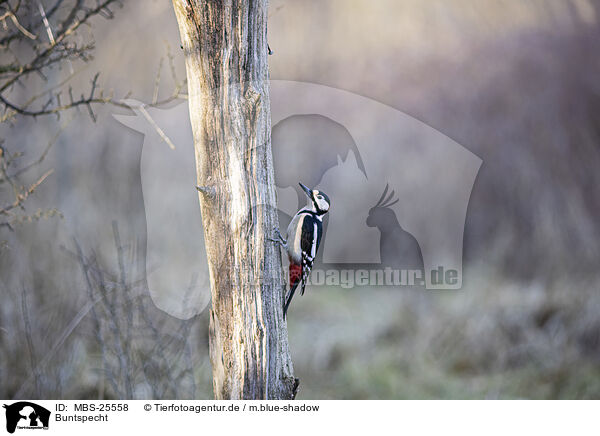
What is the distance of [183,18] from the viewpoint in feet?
6.54

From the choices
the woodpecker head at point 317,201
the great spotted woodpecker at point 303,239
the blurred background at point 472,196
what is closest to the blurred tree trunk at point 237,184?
the great spotted woodpecker at point 303,239

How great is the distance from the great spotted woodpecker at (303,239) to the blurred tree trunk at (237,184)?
137mm

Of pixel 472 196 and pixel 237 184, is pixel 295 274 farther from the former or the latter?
pixel 472 196

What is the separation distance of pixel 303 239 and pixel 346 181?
0.61 metres

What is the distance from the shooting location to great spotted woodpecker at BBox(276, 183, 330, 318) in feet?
7.27

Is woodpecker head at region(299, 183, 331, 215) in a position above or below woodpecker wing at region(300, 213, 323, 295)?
above

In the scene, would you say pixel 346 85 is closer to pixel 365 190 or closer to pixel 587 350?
pixel 365 190
